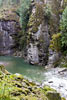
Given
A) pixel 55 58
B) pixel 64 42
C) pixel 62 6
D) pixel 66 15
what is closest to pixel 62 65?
pixel 55 58

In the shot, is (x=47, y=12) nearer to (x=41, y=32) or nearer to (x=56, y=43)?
(x=41, y=32)

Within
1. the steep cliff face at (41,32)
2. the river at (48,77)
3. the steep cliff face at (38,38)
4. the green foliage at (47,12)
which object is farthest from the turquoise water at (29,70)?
the green foliage at (47,12)

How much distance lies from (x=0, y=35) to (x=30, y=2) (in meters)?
18.3

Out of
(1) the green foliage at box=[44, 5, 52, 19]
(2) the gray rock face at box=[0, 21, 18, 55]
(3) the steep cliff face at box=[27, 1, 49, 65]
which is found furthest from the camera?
(2) the gray rock face at box=[0, 21, 18, 55]

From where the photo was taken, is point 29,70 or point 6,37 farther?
point 6,37

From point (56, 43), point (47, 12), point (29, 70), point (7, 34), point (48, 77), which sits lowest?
point (29, 70)

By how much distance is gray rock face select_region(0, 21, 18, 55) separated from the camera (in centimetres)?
4647

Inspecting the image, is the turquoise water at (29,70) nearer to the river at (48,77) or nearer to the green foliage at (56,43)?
the river at (48,77)

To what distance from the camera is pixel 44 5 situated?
31.4 meters

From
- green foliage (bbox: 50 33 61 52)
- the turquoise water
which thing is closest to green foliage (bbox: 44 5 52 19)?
green foliage (bbox: 50 33 61 52)

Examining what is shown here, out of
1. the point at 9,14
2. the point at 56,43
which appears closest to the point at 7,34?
the point at 9,14

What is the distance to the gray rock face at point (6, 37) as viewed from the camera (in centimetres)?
4647

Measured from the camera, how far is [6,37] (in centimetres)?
4666

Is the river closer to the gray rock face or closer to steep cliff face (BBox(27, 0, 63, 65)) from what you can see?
steep cliff face (BBox(27, 0, 63, 65))
